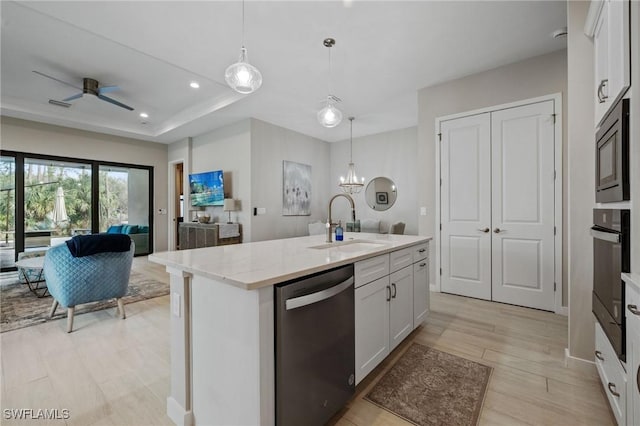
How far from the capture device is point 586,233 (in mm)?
1858

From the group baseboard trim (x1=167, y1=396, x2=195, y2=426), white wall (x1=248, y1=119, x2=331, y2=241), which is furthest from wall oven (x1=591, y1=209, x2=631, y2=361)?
white wall (x1=248, y1=119, x2=331, y2=241)

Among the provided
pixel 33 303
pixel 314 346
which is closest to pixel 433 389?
pixel 314 346

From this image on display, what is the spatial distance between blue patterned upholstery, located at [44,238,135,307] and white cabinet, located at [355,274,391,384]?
2.67 meters

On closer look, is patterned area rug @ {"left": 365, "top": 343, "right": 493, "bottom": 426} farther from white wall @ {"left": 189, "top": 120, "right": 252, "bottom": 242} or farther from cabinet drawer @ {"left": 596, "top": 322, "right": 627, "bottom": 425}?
white wall @ {"left": 189, "top": 120, "right": 252, "bottom": 242}

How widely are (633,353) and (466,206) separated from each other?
8.50 ft

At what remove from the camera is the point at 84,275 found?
2654 mm

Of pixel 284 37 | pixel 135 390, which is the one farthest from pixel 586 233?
pixel 135 390

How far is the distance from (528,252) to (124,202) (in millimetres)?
8070

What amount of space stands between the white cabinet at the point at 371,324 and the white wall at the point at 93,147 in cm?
679

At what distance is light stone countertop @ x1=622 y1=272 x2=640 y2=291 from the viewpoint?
1071 mm

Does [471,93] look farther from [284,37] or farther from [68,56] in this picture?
[68,56]

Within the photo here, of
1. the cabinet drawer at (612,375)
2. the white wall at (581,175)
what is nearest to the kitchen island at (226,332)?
the cabinet drawer at (612,375)

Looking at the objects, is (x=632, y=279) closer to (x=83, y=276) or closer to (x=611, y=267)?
(x=611, y=267)

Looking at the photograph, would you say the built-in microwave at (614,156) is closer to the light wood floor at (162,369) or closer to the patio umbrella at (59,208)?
the light wood floor at (162,369)
